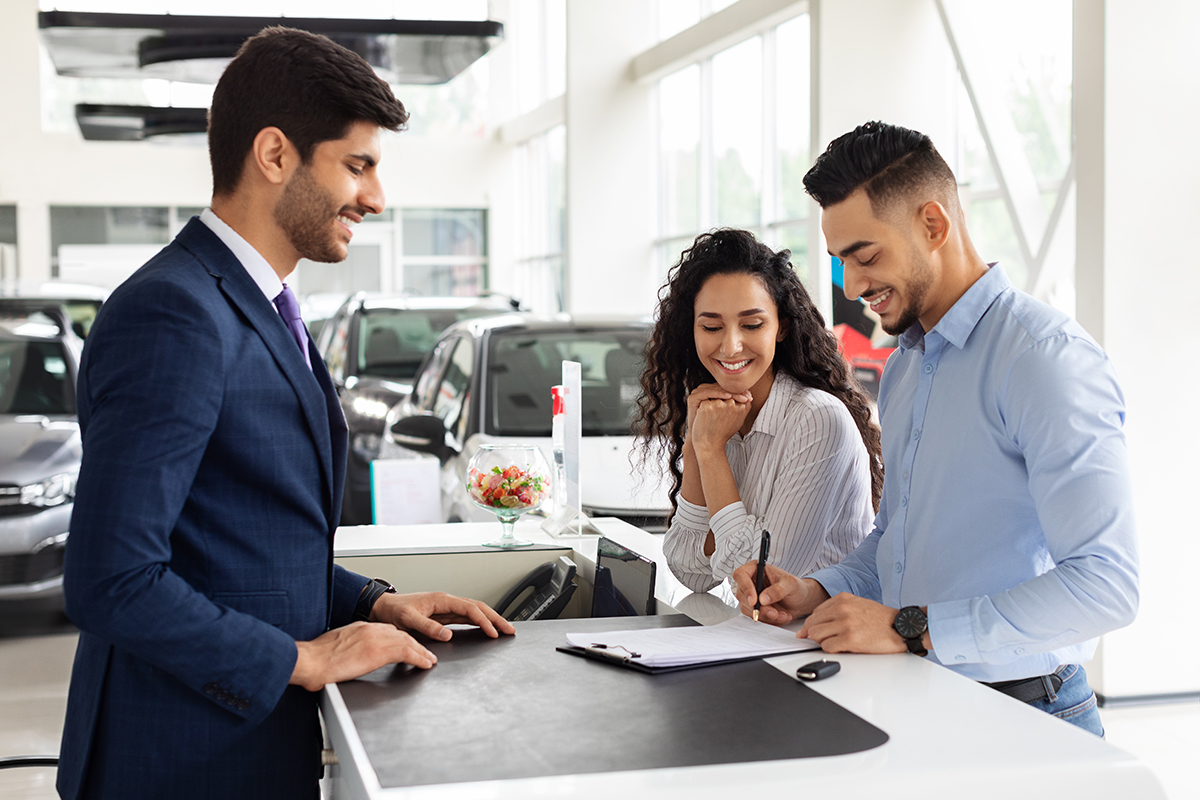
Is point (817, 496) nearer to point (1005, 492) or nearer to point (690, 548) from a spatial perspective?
point (690, 548)

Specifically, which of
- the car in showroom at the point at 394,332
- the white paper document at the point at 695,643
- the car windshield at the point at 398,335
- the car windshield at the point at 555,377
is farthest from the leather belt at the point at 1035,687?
the car windshield at the point at 398,335

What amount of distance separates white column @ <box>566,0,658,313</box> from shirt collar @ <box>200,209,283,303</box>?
416 inches

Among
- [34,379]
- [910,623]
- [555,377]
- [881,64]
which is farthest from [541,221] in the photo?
[910,623]

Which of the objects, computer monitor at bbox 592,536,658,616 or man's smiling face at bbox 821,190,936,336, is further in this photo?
computer monitor at bbox 592,536,658,616

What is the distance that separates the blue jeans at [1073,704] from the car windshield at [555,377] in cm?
288

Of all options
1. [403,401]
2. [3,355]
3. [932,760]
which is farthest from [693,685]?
[3,355]

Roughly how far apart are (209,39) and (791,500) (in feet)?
23.9

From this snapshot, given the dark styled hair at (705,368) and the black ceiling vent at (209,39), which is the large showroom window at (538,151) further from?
the dark styled hair at (705,368)

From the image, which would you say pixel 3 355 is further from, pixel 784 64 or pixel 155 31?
pixel 784 64

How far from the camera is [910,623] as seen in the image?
1695mm

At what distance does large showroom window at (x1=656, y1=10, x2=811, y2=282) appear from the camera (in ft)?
30.8

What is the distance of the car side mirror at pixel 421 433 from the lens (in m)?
4.61

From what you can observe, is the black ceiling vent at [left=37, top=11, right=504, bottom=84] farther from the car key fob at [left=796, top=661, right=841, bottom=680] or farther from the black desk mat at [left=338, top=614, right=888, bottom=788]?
the car key fob at [left=796, top=661, right=841, bottom=680]

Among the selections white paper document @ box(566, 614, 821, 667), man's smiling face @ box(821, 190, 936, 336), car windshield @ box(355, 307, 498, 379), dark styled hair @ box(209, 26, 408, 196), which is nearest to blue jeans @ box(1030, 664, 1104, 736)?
white paper document @ box(566, 614, 821, 667)
